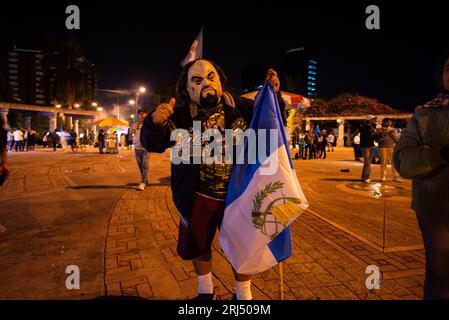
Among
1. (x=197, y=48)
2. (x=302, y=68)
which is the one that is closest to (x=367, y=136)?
(x=197, y=48)

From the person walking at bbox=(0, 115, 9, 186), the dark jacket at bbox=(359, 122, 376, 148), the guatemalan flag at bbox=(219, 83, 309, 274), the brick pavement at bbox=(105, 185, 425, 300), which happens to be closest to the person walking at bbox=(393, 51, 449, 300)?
the guatemalan flag at bbox=(219, 83, 309, 274)

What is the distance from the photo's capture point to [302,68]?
8381cm

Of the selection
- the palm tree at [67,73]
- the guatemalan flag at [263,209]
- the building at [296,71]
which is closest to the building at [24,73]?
the palm tree at [67,73]

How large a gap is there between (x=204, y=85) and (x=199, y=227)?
3.65 feet

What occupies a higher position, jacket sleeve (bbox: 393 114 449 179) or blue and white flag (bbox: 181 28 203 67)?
blue and white flag (bbox: 181 28 203 67)

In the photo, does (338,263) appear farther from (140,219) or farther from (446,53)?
(140,219)

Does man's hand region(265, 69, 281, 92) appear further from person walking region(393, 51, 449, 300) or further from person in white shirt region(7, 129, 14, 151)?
person in white shirt region(7, 129, 14, 151)

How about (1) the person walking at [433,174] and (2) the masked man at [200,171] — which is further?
(2) the masked man at [200,171]

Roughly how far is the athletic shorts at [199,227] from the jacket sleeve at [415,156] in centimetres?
126

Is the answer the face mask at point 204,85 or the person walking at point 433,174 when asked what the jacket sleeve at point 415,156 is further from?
the face mask at point 204,85

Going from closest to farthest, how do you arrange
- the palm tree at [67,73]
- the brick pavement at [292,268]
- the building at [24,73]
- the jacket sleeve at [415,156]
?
the jacket sleeve at [415,156] → the brick pavement at [292,268] → the palm tree at [67,73] → the building at [24,73]

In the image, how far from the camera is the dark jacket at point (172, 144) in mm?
2168

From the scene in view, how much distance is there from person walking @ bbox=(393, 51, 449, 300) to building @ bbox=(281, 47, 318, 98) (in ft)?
228

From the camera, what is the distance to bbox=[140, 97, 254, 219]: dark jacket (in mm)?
2168
